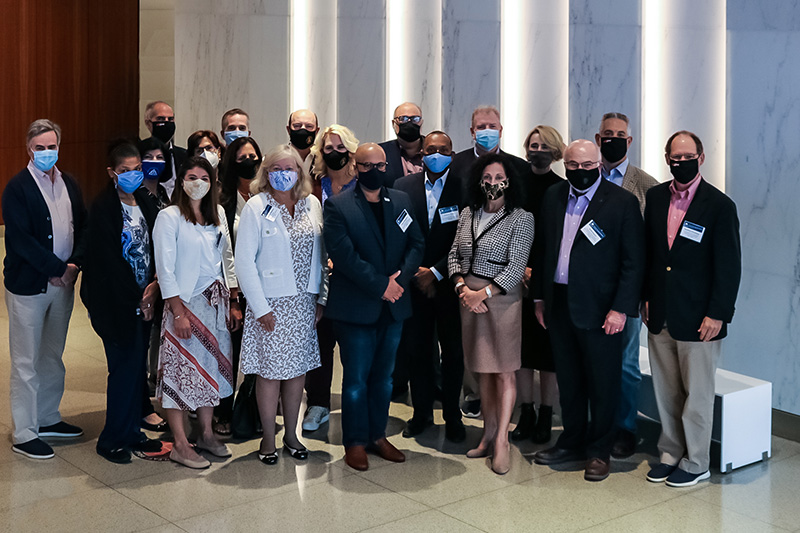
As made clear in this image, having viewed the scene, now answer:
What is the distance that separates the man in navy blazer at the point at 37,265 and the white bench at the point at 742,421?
3.42 meters

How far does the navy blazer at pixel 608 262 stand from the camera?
4863 mm

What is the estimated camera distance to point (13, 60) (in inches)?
499

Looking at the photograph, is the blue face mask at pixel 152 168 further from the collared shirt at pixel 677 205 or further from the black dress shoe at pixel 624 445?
the black dress shoe at pixel 624 445

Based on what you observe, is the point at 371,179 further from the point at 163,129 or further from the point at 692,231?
the point at 163,129

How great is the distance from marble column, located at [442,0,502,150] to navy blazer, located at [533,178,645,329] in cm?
296

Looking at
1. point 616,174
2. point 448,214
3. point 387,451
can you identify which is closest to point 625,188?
point 616,174

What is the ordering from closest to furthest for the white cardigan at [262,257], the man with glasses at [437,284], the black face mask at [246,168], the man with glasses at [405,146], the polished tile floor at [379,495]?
the polished tile floor at [379,495], the white cardigan at [262,257], the man with glasses at [437,284], the black face mask at [246,168], the man with glasses at [405,146]

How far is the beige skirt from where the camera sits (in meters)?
5.10

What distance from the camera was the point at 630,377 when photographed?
542 centimetres

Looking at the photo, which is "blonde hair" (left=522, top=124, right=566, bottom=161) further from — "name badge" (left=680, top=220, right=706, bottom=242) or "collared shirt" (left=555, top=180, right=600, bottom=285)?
"name badge" (left=680, top=220, right=706, bottom=242)

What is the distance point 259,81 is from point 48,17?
465cm

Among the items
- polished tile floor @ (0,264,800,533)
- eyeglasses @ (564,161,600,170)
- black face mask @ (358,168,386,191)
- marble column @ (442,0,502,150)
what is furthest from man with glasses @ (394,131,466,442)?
marble column @ (442,0,502,150)

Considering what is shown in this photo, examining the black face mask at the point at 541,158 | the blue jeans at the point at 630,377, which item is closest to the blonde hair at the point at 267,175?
the black face mask at the point at 541,158

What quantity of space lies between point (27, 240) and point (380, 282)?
1813mm
